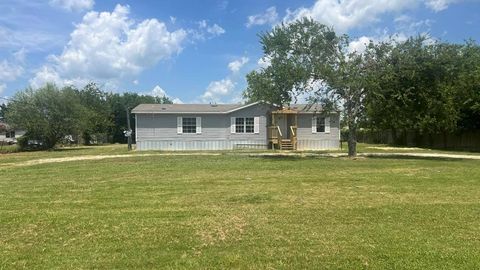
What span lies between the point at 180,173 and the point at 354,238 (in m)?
8.91

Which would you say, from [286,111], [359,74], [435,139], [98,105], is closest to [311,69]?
[359,74]

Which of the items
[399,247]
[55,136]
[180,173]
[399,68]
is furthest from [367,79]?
[55,136]

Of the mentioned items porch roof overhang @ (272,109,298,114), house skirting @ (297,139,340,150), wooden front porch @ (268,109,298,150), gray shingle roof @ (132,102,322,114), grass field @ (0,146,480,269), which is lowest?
grass field @ (0,146,480,269)

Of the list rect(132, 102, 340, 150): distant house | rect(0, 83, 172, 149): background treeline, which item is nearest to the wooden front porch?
rect(132, 102, 340, 150): distant house

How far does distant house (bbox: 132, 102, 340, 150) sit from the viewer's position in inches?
1319

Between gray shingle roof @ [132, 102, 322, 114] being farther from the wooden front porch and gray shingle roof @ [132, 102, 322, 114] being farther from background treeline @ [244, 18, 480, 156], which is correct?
background treeline @ [244, 18, 480, 156]

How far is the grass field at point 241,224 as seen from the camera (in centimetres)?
545

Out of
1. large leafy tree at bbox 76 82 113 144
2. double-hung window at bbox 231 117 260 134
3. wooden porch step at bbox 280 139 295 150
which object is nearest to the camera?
wooden porch step at bbox 280 139 295 150

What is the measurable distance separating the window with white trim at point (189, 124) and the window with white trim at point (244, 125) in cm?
307

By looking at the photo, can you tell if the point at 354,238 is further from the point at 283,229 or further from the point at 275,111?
the point at 275,111

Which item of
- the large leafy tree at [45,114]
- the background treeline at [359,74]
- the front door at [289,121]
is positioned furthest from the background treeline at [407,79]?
the large leafy tree at [45,114]

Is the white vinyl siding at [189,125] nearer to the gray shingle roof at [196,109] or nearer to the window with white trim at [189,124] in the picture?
the window with white trim at [189,124]

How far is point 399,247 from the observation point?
19.2 feet

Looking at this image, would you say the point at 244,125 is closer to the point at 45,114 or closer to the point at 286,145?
the point at 286,145
